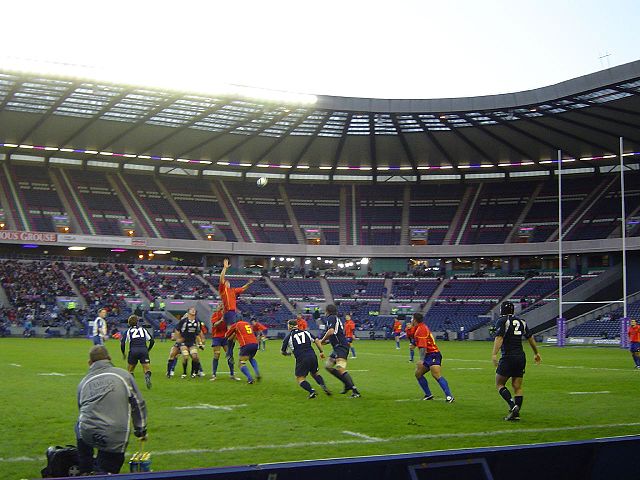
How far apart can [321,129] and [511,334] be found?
49023 mm

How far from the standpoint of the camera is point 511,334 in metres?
13.5

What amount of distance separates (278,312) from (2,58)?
111 feet

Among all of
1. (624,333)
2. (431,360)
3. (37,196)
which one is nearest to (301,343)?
(431,360)

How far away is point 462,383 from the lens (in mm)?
20969

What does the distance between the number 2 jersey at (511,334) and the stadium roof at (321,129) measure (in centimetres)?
3361

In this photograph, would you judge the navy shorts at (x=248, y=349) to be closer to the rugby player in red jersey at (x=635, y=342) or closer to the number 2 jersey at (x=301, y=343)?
the number 2 jersey at (x=301, y=343)

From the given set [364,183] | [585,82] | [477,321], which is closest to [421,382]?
[585,82]

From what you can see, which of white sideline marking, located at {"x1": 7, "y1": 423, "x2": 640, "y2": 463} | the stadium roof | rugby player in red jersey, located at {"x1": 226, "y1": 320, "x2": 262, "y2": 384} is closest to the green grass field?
white sideline marking, located at {"x1": 7, "y1": 423, "x2": 640, "y2": 463}

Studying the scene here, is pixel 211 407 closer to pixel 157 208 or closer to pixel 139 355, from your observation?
pixel 139 355

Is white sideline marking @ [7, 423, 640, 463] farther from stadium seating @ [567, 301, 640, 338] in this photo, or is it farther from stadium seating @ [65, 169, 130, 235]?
stadium seating @ [65, 169, 130, 235]

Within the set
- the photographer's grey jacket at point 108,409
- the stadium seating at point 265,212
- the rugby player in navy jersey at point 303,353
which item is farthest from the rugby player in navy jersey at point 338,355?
the stadium seating at point 265,212

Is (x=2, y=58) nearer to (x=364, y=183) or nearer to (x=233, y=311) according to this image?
(x=233, y=311)

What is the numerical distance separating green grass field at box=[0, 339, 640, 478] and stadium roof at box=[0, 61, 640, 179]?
2990 centimetres

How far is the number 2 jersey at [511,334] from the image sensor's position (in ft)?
44.3
